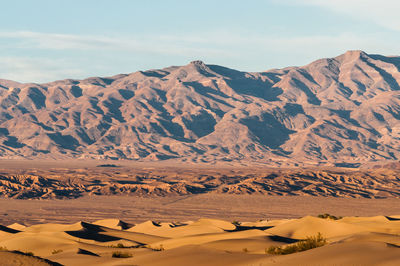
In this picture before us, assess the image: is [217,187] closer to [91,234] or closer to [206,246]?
[91,234]

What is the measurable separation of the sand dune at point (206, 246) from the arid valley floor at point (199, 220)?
0.13 ft

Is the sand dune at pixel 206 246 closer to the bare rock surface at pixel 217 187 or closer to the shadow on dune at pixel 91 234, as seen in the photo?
the shadow on dune at pixel 91 234

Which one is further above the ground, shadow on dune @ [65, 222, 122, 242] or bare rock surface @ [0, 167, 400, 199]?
shadow on dune @ [65, 222, 122, 242]

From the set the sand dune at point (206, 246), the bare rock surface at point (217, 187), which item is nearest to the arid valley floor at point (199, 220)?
the sand dune at point (206, 246)

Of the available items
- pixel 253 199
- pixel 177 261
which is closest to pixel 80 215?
pixel 253 199

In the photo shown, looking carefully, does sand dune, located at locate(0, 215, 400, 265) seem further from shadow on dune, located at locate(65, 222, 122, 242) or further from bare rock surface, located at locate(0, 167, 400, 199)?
bare rock surface, located at locate(0, 167, 400, 199)

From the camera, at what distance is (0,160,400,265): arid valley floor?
682 inches

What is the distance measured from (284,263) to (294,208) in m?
54.9

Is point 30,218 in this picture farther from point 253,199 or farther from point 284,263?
point 284,263

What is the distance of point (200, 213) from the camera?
213 ft

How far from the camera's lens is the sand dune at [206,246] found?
15078 mm

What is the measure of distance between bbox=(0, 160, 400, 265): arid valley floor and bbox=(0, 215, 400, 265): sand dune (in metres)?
0.04

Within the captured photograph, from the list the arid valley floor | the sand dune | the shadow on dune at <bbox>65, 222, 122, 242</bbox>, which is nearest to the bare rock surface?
the arid valley floor

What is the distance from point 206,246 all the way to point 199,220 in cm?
1819
